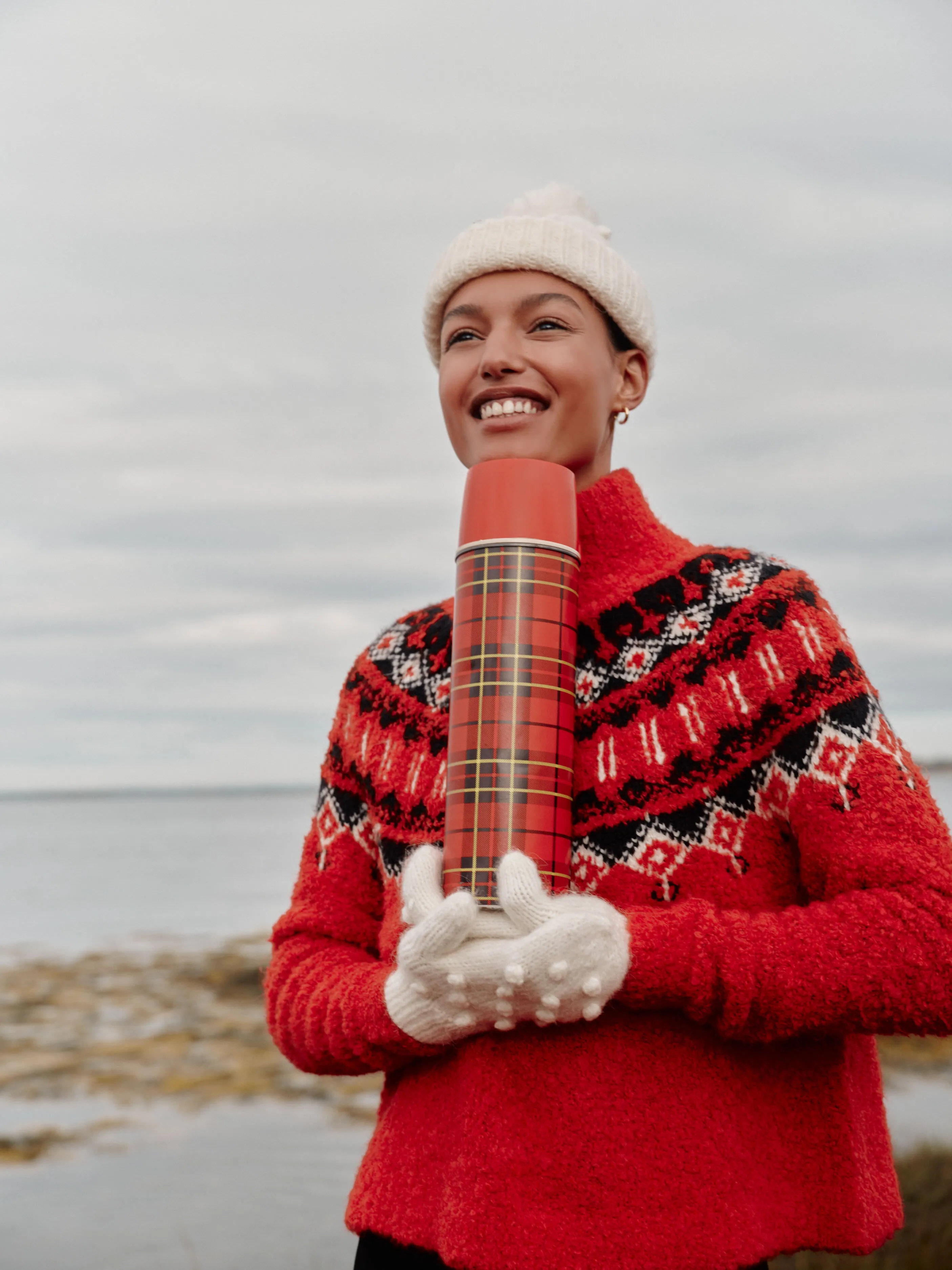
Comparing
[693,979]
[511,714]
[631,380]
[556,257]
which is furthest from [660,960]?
[556,257]

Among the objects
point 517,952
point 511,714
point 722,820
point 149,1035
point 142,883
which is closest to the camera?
point 517,952

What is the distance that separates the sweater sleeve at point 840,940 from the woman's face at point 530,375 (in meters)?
0.71

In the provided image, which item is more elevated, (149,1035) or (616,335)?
(149,1035)

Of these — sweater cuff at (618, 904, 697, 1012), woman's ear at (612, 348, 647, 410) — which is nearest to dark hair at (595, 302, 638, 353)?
woman's ear at (612, 348, 647, 410)

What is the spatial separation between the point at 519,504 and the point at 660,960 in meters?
0.70

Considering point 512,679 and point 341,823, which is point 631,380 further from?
point 341,823

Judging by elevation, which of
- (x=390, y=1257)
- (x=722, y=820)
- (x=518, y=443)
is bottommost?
(x=390, y=1257)

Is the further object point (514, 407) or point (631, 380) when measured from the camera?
point (631, 380)

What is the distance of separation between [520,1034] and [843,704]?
2.28 feet

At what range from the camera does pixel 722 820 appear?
201 cm

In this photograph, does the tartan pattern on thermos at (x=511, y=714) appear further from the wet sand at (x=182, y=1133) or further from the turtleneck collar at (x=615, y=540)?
the wet sand at (x=182, y=1133)

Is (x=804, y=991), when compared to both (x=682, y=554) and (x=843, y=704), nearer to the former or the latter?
(x=843, y=704)

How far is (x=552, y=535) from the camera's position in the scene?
1977 millimetres

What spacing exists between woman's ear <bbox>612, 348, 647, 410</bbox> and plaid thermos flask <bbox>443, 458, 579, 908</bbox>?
417mm
